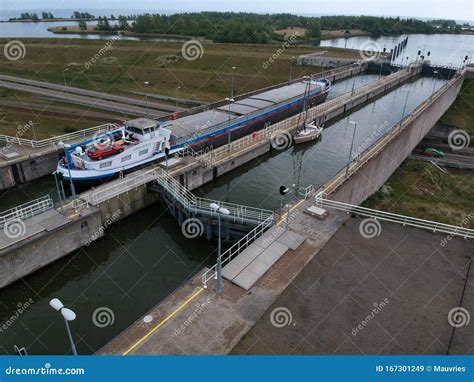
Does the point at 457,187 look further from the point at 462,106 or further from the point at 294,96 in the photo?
the point at 462,106

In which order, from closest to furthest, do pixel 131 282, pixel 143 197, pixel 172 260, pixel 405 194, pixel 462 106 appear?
1. pixel 131 282
2. pixel 172 260
3. pixel 143 197
4. pixel 405 194
5. pixel 462 106

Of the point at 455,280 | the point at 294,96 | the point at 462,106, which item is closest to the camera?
the point at 455,280

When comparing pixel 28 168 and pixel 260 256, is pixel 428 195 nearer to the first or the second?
pixel 260 256

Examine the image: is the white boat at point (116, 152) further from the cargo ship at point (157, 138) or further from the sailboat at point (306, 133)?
the sailboat at point (306, 133)

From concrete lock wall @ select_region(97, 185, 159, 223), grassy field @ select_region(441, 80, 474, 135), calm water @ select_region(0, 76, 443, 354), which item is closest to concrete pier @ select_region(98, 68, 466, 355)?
calm water @ select_region(0, 76, 443, 354)

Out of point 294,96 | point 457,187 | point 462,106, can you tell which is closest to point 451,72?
point 462,106

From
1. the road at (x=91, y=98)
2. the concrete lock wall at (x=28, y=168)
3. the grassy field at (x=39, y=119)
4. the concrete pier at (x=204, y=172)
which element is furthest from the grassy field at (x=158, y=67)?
the concrete lock wall at (x=28, y=168)

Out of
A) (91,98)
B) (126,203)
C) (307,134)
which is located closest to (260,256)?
(126,203)
